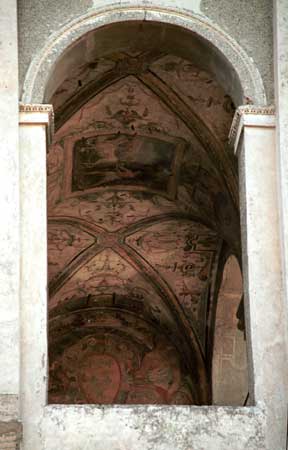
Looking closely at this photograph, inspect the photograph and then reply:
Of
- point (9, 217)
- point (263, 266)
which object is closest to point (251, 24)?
point (263, 266)

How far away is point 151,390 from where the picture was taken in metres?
19.9

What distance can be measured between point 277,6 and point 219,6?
0.54 metres

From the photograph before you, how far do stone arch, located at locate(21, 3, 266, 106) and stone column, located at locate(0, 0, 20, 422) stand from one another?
0.23m

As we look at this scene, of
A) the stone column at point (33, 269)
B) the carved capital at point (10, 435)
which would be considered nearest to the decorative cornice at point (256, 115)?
the stone column at point (33, 269)

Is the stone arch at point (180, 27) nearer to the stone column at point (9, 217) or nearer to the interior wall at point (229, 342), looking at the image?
the stone column at point (9, 217)

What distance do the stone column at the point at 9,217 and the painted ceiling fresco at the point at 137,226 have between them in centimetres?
433

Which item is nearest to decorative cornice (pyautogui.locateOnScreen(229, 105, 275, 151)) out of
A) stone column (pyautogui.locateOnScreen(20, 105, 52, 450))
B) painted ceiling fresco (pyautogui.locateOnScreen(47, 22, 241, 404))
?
stone column (pyautogui.locateOnScreen(20, 105, 52, 450))

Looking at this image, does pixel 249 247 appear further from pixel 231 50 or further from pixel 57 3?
pixel 57 3

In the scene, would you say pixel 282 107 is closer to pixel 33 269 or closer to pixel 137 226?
pixel 33 269

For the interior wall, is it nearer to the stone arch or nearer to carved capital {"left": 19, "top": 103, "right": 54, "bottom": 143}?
the stone arch

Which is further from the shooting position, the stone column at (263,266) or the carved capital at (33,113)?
the carved capital at (33,113)

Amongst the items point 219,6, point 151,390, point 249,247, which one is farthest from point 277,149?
point 151,390

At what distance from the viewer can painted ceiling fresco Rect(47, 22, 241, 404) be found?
14.4 metres

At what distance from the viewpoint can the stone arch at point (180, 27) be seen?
31.8 feet
